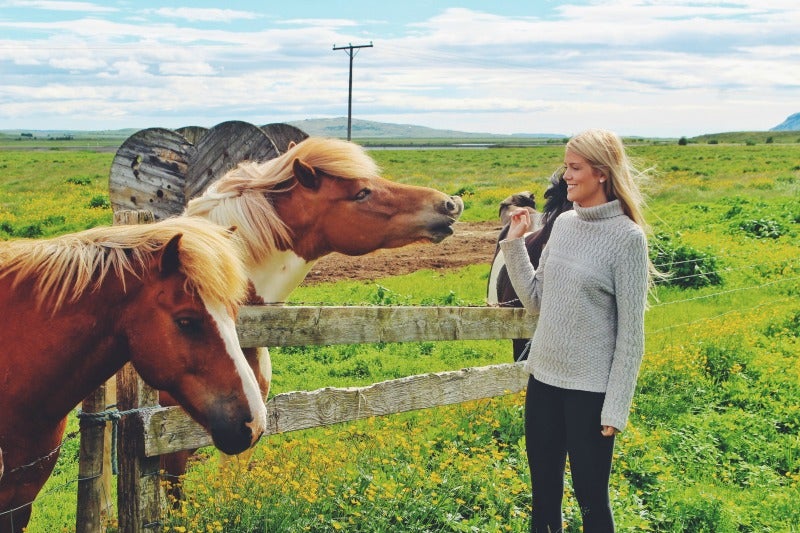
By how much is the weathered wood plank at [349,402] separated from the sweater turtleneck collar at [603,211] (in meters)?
1.54

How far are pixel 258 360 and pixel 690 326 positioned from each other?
6.24m

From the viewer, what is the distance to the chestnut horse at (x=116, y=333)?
2.66m

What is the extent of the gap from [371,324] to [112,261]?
200 cm

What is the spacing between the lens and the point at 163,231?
9.29 feet

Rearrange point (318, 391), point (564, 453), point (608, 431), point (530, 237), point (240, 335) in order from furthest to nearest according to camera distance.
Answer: point (530, 237), point (318, 391), point (240, 335), point (564, 453), point (608, 431)

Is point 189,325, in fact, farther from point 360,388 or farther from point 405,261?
point 405,261

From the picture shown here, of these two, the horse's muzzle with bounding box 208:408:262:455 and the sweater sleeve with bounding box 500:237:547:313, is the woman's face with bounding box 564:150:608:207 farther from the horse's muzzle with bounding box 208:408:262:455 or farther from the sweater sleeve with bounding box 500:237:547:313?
the horse's muzzle with bounding box 208:408:262:455

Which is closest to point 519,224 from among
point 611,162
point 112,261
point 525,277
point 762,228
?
point 525,277

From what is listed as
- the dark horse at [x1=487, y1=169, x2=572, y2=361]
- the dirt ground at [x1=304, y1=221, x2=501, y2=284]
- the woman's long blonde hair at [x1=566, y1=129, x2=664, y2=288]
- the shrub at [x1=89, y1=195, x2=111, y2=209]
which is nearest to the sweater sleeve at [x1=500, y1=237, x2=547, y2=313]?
the woman's long blonde hair at [x1=566, y1=129, x2=664, y2=288]

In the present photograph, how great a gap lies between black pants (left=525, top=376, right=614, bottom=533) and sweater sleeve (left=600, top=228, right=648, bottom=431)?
0.38 ft

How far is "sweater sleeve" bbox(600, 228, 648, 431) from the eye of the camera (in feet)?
10.4

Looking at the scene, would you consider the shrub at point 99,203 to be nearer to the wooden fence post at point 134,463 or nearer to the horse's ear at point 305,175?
the horse's ear at point 305,175

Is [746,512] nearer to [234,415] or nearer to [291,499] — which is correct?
[291,499]

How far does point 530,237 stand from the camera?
623cm
